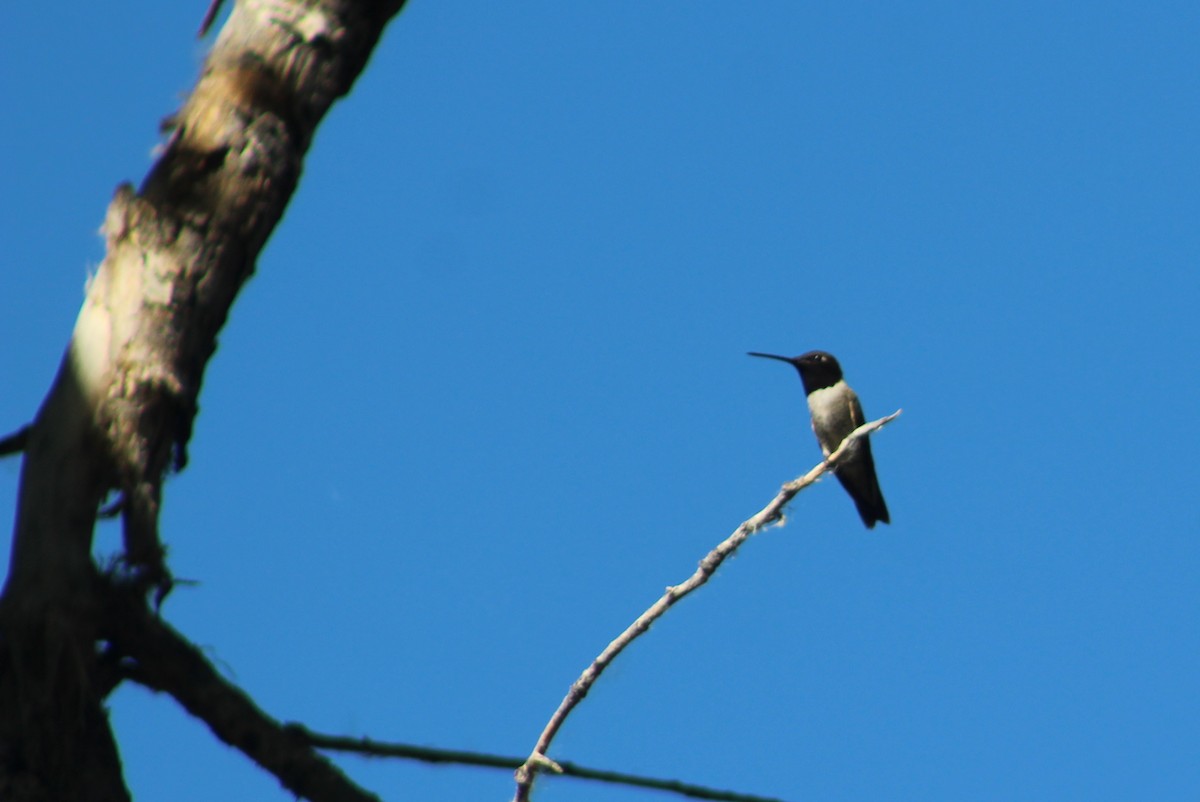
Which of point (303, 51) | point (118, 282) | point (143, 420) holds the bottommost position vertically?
point (143, 420)

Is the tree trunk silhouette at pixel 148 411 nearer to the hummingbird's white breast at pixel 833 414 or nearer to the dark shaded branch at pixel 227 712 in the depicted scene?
the dark shaded branch at pixel 227 712

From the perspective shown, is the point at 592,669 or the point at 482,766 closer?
the point at 482,766

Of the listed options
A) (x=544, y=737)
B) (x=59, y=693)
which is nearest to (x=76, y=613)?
(x=59, y=693)

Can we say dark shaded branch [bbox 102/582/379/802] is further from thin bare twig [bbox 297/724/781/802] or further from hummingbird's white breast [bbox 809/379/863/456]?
hummingbird's white breast [bbox 809/379/863/456]

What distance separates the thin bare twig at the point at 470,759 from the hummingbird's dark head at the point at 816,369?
34.0ft

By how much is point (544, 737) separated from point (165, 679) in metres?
0.84

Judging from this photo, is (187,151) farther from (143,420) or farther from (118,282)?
(143,420)

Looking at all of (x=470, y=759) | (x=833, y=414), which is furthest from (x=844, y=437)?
(x=470, y=759)

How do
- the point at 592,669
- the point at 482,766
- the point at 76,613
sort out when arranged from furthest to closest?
the point at 592,669 < the point at 482,766 < the point at 76,613

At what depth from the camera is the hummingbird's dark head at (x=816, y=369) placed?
1219cm

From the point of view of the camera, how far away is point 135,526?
177 cm

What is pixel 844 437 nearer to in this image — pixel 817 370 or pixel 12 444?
pixel 817 370

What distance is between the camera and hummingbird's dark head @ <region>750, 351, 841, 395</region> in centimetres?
1219

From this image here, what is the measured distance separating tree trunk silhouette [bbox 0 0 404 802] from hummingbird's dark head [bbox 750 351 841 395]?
34.0 ft
